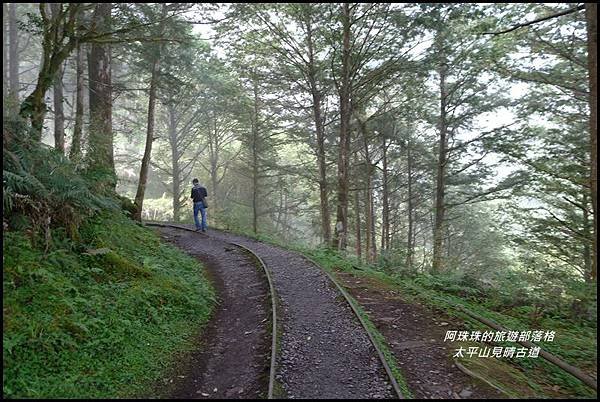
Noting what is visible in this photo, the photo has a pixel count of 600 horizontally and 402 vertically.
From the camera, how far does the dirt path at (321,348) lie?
4363 mm

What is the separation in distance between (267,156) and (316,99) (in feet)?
27.0

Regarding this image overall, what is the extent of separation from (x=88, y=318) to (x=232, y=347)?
6.66 ft

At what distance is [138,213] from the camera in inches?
506

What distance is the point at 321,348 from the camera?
5324mm

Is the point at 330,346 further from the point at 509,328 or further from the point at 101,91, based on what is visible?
the point at 101,91

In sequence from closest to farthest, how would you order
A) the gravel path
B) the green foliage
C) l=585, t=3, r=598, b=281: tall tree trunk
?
the gravel path
the green foliage
l=585, t=3, r=598, b=281: tall tree trunk

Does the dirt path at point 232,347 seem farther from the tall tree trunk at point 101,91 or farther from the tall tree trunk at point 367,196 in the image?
the tall tree trunk at point 367,196

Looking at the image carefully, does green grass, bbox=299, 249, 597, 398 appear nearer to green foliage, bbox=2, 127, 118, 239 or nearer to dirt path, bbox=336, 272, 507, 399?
dirt path, bbox=336, 272, 507, 399

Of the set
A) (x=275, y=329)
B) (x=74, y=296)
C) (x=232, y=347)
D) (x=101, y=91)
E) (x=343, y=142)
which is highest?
(x=101, y=91)

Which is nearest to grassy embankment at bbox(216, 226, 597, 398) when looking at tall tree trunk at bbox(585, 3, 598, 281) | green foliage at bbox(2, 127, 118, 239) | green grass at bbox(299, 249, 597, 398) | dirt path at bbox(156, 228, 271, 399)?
green grass at bbox(299, 249, 597, 398)

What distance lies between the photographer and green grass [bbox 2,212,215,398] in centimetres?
393

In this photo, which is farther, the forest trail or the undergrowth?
the forest trail

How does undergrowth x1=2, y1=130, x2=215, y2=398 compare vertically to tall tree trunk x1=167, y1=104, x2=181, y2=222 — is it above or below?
below

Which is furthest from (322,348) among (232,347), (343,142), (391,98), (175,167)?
(175,167)
